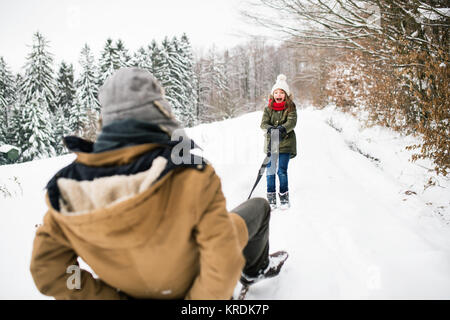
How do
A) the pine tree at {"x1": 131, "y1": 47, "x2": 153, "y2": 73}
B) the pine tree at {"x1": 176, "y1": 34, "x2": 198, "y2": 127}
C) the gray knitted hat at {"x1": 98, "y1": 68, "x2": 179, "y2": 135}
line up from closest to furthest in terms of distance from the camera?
1. the gray knitted hat at {"x1": 98, "y1": 68, "x2": 179, "y2": 135}
2. the pine tree at {"x1": 131, "y1": 47, "x2": 153, "y2": 73}
3. the pine tree at {"x1": 176, "y1": 34, "x2": 198, "y2": 127}

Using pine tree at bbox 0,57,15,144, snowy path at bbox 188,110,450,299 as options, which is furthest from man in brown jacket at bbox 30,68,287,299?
pine tree at bbox 0,57,15,144

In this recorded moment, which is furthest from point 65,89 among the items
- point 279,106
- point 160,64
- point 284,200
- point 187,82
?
point 284,200

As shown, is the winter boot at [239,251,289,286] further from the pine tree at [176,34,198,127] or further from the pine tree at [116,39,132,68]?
the pine tree at [176,34,198,127]

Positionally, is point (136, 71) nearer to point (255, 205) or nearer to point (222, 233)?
point (222, 233)

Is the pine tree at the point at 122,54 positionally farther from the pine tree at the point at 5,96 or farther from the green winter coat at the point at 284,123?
the green winter coat at the point at 284,123

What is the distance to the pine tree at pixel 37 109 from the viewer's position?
84.3 feet

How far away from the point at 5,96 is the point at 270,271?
45.9 m

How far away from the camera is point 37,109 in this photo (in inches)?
1014

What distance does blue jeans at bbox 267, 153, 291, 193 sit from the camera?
380 centimetres

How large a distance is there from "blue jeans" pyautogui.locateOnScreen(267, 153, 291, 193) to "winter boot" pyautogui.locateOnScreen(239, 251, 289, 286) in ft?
5.03

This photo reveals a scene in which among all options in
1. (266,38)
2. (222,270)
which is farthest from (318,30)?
(222,270)

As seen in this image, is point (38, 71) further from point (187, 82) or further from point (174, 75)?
point (187, 82)

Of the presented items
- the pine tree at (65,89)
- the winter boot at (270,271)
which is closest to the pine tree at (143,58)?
the pine tree at (65,89)

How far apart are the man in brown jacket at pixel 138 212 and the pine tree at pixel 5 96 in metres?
35.9
